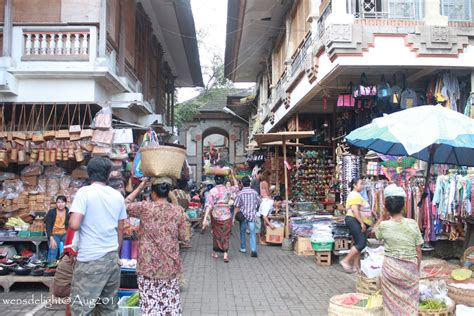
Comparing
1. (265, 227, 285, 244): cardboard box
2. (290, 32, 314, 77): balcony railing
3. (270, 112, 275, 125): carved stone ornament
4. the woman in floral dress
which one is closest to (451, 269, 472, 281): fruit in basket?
the woman in floral dress

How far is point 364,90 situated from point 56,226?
665 centimetres

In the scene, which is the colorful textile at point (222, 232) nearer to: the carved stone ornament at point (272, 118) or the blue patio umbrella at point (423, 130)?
the blue patio umbrella at point (423, 130)

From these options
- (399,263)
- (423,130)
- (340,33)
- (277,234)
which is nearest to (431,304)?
(399,263)

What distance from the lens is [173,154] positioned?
5.05 meters

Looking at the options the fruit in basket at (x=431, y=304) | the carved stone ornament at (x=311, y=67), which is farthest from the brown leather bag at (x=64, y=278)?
the carved stone ornament at (x=311, y=67)

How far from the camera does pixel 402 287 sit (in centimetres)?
402

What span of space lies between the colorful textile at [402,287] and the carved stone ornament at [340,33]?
5.41 meters

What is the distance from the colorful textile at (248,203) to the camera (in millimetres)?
9336

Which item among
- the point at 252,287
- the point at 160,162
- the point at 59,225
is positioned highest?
the point at 160,162

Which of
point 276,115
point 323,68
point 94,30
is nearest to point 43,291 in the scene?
point 94,30

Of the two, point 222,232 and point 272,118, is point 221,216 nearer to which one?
point 222,232

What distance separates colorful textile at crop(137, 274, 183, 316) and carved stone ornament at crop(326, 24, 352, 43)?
20.0ft

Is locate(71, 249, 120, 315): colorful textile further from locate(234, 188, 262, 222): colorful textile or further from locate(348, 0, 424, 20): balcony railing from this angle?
locate(348, 0, 424, 20): balcony railing

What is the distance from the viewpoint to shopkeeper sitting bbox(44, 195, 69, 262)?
23.9 ft
